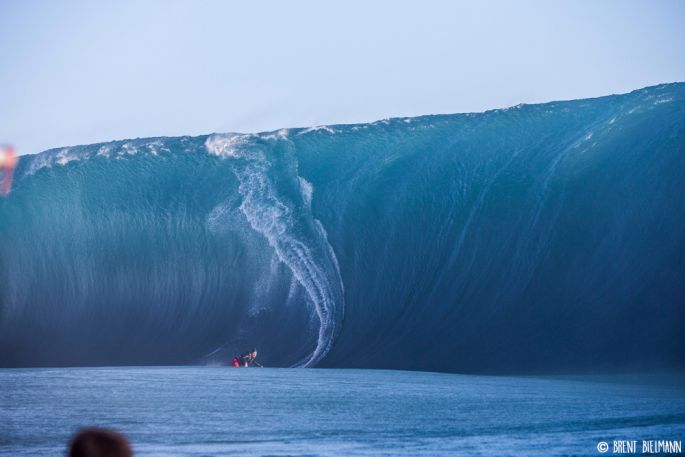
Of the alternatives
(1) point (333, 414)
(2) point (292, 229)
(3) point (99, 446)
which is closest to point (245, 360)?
(2) point (292, 229)

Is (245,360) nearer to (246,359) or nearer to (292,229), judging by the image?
(246,359)

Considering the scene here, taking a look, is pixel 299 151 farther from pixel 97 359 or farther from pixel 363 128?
pixel 97 359

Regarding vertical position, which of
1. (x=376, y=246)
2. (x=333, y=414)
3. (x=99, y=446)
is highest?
(x=376, y=246)

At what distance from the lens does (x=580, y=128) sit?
17453 millimetres

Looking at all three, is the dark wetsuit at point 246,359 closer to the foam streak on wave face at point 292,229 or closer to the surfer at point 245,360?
the surfer at point 245,360

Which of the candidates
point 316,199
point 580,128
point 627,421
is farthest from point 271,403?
point 580,128

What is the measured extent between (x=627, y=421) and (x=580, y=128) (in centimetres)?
1111

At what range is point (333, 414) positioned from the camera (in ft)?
25.0

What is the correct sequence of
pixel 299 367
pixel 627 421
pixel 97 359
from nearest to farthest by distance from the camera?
pixel 627 421 → pixel 299 367 → pixel 97 359

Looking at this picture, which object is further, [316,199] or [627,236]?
[316,199]

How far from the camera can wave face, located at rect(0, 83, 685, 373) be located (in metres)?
14.4

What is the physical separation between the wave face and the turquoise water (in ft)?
10.3

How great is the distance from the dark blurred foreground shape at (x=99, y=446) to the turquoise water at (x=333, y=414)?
10.7 feet

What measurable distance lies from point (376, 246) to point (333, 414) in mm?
Answer: 9101
